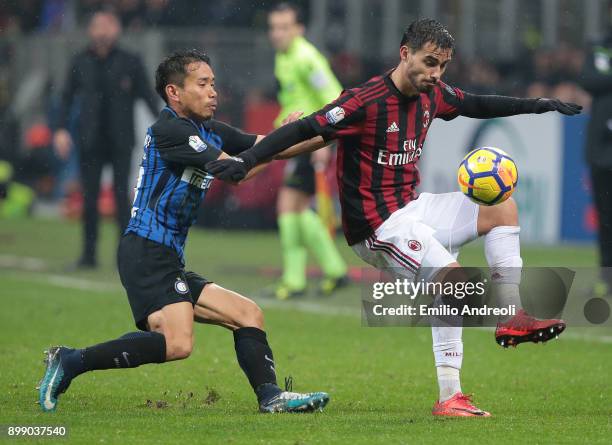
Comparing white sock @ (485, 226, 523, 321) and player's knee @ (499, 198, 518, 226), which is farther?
player's knee @ (499, 198, 518, 226)

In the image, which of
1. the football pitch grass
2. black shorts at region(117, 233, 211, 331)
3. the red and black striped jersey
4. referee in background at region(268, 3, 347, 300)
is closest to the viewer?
the football pitch grass

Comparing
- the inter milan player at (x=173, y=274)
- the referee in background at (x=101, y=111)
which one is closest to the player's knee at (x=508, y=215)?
the inter milan player at (x=173, y=274)

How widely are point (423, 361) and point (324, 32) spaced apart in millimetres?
10097

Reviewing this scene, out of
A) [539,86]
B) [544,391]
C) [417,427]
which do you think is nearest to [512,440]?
[417,427]

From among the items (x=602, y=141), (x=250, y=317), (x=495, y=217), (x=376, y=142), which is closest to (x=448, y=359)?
(x=495, y=217)

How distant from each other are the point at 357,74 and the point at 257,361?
35.9 feet

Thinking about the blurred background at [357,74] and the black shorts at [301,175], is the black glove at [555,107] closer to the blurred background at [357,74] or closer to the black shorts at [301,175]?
the black shorts at [301,175]

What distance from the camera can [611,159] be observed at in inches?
462

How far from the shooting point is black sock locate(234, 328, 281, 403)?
253 inches

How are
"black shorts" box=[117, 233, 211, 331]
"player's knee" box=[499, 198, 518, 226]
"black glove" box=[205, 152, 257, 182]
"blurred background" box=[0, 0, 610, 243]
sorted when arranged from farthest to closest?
"blurred background" box=[0, 0, 610, 243]
"player's knee" box=[499, 198, 518, 226]
"black shorts" box=[117, 233, 211, 331]
"black glove" box=[205, 152, 257, 182]

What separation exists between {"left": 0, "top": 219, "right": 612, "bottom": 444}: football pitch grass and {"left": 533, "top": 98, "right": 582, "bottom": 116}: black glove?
1571 millimetres

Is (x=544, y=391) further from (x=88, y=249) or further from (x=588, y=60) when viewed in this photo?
(x=88, y=249)

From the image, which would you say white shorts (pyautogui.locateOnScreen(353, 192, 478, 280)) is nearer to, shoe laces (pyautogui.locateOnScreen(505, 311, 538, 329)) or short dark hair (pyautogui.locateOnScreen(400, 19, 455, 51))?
shoe laces (pyautogui.locateOnScreen(505, 311, 538, 329))

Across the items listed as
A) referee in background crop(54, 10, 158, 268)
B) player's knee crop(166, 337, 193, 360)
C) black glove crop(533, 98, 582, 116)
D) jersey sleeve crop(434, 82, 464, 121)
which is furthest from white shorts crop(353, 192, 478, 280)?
referee in background crop(54, 10, 158, 268)
